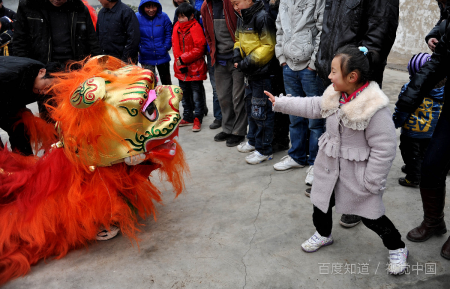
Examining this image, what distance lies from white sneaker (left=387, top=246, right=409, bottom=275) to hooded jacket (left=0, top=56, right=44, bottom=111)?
2831 mm

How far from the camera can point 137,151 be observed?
233 centimetres

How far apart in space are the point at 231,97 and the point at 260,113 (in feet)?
2.44

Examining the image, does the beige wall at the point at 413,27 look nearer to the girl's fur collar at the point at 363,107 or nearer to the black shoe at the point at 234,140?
the black shoe at the point at 234,140

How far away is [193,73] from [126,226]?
2.73m

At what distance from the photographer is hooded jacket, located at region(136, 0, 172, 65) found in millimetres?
4988

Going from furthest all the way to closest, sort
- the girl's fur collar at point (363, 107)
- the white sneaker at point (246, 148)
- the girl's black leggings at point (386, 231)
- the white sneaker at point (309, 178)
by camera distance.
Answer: the white sneaker at point (246, 148) < the white sneaker at point (309, 178) < the girl's black leggings at point (386, 231) < the girl's fur collar at point (363, 107)

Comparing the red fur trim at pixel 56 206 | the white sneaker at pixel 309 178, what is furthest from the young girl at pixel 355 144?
the red fur trim at pixel 56 206

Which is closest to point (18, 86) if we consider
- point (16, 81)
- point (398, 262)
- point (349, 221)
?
point (16, 81)

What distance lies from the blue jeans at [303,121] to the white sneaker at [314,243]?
3.59 ft

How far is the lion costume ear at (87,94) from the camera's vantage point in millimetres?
2137

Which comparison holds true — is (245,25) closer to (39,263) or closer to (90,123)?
(90,123)

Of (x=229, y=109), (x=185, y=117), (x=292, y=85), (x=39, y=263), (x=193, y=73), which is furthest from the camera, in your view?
(x=185, y=117)

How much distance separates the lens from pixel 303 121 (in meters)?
3.44

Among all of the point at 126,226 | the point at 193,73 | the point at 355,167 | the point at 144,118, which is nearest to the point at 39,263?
the point at 126,226
